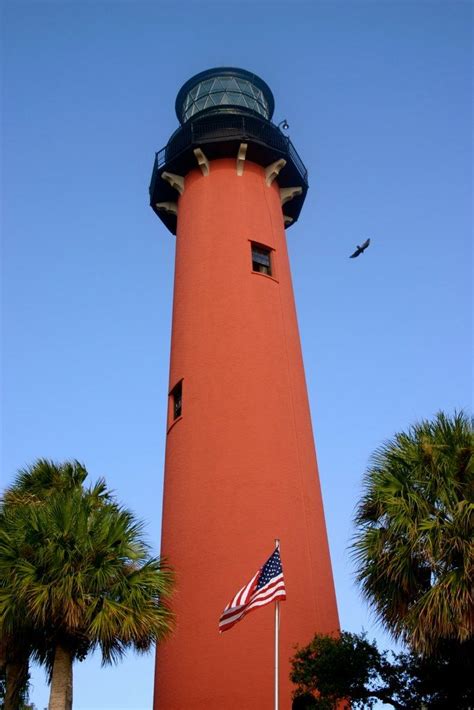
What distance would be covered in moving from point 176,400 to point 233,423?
282 centimetres

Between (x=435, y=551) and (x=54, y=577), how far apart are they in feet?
21.5

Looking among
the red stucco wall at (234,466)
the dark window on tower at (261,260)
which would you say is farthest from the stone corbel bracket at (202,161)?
the dark window on tower at (261,260)

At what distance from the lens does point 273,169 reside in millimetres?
25484

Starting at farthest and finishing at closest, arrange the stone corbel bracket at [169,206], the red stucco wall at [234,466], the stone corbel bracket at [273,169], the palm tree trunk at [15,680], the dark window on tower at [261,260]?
the stone corbel bracket at [169,206] → the stone corbel bracket at [273,169] → the dark window on tower at [261,260] → the red stucco wall at [234,466] → the palm tree trunk at [15,680]

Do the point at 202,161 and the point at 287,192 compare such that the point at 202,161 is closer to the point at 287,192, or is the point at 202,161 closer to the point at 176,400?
the point at 287,192

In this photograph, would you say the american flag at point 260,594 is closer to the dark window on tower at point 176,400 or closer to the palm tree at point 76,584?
the palm tree at point 76,584

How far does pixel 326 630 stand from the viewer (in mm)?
18000

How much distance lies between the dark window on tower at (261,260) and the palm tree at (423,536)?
31.2 feet

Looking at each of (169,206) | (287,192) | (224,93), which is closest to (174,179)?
(169,206)

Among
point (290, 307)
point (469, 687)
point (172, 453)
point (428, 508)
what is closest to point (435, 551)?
point (428, 508)

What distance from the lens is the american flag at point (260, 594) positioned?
558 inches

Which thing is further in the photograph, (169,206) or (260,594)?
(169,206)

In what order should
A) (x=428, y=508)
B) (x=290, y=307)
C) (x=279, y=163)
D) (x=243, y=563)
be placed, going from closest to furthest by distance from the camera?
(x=428, y=508), (x=243, y=563), (x=290, y=307), (x=279, y=163)

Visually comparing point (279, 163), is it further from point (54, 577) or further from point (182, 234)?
point (54, 577)
